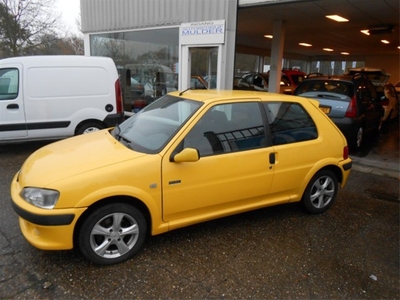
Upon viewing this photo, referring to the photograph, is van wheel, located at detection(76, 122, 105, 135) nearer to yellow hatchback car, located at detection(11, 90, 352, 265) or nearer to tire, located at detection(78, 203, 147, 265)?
yellow hatchback car, located at detection(11, 90, 352, 265)

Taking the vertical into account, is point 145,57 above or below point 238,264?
above

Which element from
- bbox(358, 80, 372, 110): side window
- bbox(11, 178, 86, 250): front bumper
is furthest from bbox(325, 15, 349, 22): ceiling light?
bbox(11, 178, 86, 250): front bumper

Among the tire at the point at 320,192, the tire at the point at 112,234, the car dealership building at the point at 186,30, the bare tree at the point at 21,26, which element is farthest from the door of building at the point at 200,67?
the bare tree at the point at 21,26

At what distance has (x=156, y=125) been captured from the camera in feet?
11.4

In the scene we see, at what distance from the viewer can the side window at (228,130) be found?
321 centimetres

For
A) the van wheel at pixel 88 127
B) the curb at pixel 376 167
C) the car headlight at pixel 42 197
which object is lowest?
the curb at pixel 376 167

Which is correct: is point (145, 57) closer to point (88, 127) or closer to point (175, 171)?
point (88, 127)

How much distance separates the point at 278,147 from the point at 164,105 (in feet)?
4.67

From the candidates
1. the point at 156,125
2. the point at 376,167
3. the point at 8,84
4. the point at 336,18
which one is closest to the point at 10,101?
the point at 8,84

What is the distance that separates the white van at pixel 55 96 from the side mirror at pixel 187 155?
4468 mm

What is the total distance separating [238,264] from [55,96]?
17.0 ft

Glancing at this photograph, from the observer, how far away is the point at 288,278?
2.88 metres

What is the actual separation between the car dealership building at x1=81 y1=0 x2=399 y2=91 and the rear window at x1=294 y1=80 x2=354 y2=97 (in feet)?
5.95

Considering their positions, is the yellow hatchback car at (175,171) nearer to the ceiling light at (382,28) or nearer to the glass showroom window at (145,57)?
the glass showroom window at (145,57)
